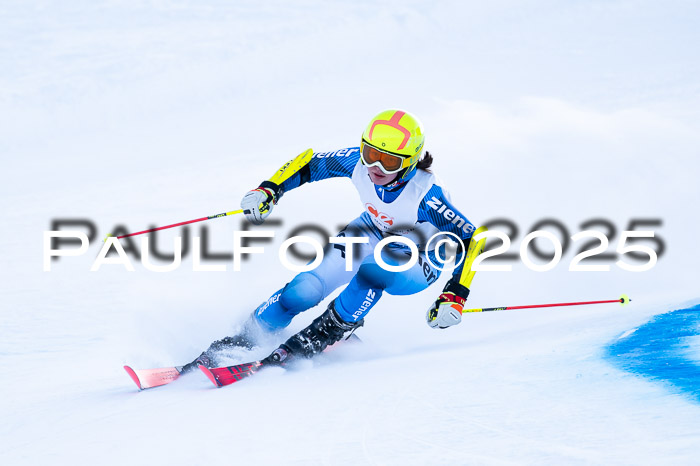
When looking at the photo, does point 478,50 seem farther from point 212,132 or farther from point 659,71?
point 212,132

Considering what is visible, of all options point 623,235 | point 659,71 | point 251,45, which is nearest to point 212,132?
point 251,45

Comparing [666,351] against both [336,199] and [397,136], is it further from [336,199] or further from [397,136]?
[336,199]

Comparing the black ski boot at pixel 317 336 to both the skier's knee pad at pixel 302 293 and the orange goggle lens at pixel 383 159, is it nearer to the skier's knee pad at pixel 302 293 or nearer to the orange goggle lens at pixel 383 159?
the skier's knee pad at pixel 302 293

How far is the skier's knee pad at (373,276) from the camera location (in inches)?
159

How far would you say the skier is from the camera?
3836 mm

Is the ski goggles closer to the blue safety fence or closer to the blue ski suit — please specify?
the blue ski suit

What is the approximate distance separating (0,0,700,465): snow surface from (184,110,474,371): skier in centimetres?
25

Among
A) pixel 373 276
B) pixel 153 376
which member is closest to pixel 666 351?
pixel 373 276

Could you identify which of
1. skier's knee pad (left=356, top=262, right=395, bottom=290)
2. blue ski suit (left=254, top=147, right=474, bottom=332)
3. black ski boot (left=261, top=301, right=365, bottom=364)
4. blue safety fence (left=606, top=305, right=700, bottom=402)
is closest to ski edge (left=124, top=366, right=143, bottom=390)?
black ski boot (left=261, top=301, right=365, bottom=364)

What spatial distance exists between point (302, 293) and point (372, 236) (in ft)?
1.76

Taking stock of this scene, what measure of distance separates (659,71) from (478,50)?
2.70m

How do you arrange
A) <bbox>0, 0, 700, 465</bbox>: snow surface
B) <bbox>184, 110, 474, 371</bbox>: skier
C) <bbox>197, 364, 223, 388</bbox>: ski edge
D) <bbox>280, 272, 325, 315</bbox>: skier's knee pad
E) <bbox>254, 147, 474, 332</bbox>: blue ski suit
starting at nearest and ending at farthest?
<bbox>0, 0, 700, 465</bbox>: snow surface → <bbox>197, 364, 223, 388</bbox>: ski edge → <bbox>184, 110, 474, 371</bbox>: skier → <bbox>254, 147, 474, 332</bbox>: blue ski suit → <bbox>280, 272, 325, 315</bbox>: skier's knee pad

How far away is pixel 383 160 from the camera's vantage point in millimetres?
3822

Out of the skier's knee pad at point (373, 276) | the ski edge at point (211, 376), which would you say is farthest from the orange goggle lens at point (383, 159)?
the ski edge at point (211, 376)
